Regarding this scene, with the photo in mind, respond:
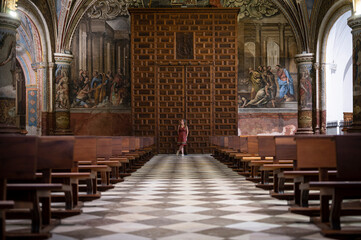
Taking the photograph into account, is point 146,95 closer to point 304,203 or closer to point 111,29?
point 111,29

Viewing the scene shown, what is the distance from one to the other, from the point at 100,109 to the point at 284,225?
19.7 meters

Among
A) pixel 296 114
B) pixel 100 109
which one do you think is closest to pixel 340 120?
pixel 296 114

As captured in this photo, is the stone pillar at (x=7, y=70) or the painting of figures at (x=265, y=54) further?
the painting of figures at (x=265, y=54)

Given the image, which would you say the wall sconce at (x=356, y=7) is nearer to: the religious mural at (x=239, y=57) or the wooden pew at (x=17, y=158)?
the religious mural at (x=239, y=57)

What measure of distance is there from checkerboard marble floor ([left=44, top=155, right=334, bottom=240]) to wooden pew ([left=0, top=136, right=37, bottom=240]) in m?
0.86

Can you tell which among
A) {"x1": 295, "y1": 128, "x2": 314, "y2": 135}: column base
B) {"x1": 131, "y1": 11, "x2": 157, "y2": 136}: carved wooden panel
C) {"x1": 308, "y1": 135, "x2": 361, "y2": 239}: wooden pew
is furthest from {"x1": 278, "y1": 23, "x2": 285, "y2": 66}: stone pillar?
{"x1": 308, "y1": 135, "x2": 361, "y2": 239}: wooden pew

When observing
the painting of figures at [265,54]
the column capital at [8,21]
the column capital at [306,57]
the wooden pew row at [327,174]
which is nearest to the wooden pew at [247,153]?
the wooden pew row at [327,174]

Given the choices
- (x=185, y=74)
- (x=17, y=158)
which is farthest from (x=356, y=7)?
(x=17, y=158)

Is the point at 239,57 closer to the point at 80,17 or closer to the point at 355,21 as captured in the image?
the point at 80,17

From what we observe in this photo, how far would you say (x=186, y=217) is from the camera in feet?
18.7

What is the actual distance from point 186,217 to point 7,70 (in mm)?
8824

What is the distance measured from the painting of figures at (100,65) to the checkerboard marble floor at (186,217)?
1554 cm

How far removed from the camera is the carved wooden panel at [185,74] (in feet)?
78.8

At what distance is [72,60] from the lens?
23.9 metres
